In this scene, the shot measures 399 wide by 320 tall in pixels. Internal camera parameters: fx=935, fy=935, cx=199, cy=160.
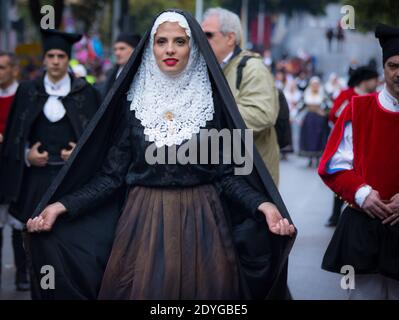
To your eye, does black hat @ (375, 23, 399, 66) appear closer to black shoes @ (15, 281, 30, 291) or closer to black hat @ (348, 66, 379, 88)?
black shoes @ (15, 281, 30, 291)

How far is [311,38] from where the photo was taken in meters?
76.5

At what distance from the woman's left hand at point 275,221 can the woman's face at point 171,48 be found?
2.72 ft

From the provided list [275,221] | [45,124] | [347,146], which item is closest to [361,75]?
[45,124]

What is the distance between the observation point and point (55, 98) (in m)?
7.25

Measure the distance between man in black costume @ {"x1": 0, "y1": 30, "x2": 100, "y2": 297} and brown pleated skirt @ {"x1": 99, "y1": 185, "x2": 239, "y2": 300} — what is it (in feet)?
8.50

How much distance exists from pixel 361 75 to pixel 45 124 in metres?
5.09

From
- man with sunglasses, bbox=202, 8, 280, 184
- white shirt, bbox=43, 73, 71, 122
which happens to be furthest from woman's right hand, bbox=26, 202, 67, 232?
white shirt, bbox=43, 73, 71, 122

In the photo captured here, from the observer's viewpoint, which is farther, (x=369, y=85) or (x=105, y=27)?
(x=105, y=27)

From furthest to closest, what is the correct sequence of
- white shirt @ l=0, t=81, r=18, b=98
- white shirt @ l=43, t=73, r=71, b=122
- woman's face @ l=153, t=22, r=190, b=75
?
white shirt @ l=0, t=81, r=18, b=98
white shirt @ l=43, t=73, r=71, b=122
woman's face @ l=153, t=22, r=190, b=75

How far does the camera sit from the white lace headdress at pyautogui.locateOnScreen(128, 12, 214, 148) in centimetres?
472

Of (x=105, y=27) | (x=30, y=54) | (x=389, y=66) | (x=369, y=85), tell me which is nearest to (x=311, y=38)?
(x=105, y=27)

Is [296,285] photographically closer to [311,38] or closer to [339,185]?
[339,185]
